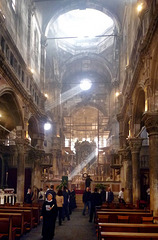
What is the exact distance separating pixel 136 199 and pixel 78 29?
3243 centimetres

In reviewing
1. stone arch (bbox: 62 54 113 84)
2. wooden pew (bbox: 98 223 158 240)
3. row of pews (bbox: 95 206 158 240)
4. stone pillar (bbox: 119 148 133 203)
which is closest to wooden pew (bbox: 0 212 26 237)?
row of pews (bbox: 95 206 158 240)

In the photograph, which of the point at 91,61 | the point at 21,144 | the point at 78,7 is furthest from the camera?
the point at 91,61

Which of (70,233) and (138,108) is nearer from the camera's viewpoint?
(70,233)

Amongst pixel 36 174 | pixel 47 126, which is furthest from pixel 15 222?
pixel 47 126

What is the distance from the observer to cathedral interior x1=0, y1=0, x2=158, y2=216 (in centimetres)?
1587

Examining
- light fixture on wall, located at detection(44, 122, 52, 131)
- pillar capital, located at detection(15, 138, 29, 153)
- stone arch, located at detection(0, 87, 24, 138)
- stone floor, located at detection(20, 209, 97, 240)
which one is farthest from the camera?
light fixture on wall, located at detection(44, 122, 52, 131)

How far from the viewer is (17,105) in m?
20.0

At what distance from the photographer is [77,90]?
49.4 meters

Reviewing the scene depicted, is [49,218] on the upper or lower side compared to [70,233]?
upper

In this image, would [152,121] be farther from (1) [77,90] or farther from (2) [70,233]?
(1) [77,90]

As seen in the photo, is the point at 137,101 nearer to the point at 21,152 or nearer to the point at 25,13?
the point at 21,152

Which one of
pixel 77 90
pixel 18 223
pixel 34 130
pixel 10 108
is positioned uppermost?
pixel 77 90

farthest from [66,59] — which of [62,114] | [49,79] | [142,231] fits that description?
[142,231]

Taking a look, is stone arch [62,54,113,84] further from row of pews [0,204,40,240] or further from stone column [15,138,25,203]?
row of pews [0,204,40,240]
